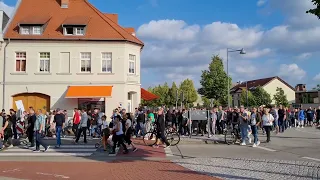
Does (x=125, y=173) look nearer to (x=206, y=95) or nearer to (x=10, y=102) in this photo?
(x=10, y=102)

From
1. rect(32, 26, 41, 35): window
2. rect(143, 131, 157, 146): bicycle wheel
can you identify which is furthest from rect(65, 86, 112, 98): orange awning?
rect(143, 131, 157, 146): bicycle wheel

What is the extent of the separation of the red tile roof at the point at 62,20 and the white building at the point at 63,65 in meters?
0.08

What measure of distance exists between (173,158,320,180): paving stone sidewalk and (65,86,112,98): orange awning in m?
16.8

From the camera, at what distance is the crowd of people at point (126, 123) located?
47.8 feet

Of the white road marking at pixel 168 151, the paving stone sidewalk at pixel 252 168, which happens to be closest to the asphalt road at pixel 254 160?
the paving stone sidewalk at pixel 252 168

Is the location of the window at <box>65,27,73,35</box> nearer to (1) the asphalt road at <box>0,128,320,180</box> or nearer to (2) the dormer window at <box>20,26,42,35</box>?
(2) the dormer window at <box>20,26,42,35</box>

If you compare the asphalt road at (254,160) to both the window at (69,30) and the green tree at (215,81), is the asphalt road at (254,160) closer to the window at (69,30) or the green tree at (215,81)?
the window at (69,30)

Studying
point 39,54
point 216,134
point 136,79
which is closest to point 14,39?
point 39,54

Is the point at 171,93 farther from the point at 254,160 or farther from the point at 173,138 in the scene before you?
the point at 254,160

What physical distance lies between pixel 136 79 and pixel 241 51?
10108 millimetres

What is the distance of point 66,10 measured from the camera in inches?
1247

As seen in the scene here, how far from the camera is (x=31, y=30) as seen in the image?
96.1 feet

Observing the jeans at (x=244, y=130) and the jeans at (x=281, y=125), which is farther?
the jeans at (x=281, y=125)

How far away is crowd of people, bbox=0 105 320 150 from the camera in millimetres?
14578
